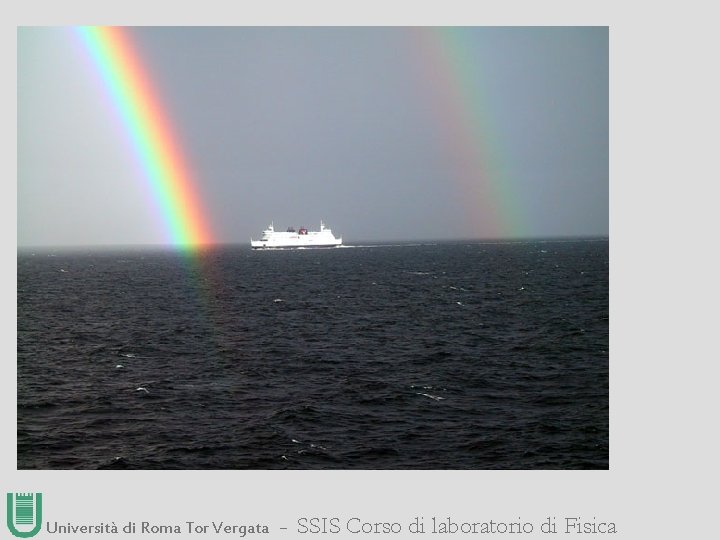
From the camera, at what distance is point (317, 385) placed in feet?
107

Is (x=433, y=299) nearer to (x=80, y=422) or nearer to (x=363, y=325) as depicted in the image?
(x=363, y=325)

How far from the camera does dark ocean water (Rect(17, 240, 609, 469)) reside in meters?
23.8

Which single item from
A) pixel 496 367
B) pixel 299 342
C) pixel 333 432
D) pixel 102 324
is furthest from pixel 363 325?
pixel 333 432

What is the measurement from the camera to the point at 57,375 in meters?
35.2

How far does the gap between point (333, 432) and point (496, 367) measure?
13.7m

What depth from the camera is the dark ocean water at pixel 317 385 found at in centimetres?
2380
